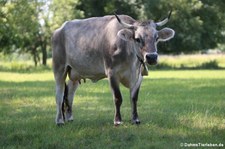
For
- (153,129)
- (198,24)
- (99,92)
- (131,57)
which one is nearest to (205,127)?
(153,129)

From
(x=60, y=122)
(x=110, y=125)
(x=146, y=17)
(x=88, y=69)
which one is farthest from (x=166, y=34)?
(x=146, y=17)

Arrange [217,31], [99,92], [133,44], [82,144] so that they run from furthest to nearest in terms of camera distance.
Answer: [217,31]
[99,92]
[133,44]
[82,144]

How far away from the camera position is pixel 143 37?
29.1 feet

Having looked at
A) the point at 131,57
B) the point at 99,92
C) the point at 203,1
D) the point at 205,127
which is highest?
the point at 131,57

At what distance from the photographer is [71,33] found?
10391mm

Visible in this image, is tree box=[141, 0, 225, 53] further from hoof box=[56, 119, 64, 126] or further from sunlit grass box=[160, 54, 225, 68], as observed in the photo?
hoof box=[56, 119, 64, 126]

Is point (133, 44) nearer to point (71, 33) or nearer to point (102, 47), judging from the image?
point (102, 47)

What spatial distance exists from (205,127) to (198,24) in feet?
123

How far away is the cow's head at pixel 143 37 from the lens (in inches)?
341

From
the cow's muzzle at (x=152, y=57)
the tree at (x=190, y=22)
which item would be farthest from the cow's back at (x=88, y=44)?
A: the tree at (x=190, y=22)

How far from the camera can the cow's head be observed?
28.4 feet

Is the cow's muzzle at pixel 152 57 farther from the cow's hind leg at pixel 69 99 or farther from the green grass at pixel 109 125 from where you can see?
the cow's hind leg at pixel 69 99

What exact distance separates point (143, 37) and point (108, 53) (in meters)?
0.82

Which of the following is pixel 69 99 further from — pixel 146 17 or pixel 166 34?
pixel 146 17
